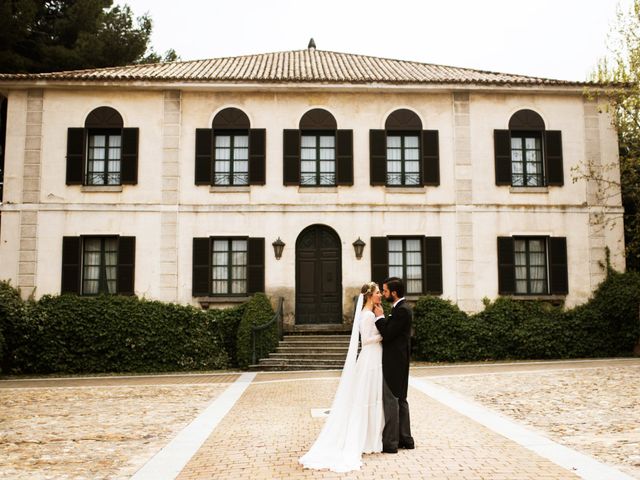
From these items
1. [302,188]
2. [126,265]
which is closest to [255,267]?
[302,188]

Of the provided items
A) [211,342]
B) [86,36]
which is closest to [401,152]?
[211,342]

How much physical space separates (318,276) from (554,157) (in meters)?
8.06

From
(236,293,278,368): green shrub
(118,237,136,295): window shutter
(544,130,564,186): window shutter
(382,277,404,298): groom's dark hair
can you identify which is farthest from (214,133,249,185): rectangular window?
(382,277,404,298): groom's dark hair

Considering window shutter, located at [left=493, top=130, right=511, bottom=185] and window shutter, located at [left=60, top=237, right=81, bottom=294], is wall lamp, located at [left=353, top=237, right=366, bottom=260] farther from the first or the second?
window shutter, located at [left=60, top=237, right=81, bottom=294]

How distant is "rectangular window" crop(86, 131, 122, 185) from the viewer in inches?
742

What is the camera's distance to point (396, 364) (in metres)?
7.04

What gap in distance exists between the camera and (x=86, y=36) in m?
24.8

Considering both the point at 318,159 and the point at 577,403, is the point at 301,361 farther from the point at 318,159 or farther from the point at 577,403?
the point at 577,403

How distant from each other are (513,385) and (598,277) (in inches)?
321

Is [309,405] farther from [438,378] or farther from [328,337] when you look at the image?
[328,337]

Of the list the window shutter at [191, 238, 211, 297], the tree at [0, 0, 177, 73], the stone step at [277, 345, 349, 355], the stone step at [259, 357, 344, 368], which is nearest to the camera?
the stone step at [259, 357, 344, 368]

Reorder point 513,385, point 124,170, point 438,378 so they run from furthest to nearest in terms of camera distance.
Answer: point 124,170
point 438,378
point 513,385

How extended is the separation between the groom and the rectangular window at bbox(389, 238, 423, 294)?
11685 mm

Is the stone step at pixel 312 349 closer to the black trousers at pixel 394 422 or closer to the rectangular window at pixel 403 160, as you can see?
the rectangular window at pixel 403 160
